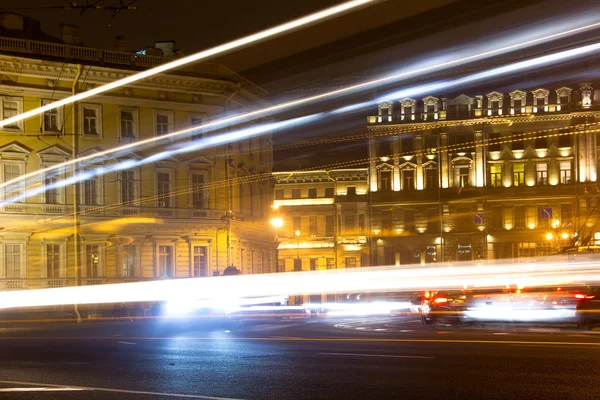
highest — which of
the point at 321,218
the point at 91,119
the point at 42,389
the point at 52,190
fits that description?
the point at 91,119

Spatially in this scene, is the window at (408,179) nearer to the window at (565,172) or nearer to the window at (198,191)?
the window at (565,172)

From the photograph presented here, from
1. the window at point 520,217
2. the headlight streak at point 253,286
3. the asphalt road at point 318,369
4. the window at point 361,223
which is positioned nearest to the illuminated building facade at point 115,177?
the headlight streak at point 253,286

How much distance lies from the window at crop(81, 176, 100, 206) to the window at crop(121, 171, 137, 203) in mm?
1633

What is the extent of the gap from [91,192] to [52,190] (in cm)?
240

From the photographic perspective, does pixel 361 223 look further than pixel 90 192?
Yes

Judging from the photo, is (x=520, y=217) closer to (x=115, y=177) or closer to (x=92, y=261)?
(x=115, y=177)

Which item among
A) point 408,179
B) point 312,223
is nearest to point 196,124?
point 312,223

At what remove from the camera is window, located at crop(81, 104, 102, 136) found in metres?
56.2

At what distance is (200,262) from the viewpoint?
2359 inches

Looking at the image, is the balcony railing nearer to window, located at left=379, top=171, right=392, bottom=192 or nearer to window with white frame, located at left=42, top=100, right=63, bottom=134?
window with white frame, located at left=42, top=100, right=63, bottom=134

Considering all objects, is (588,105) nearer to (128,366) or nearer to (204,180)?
(204,180)

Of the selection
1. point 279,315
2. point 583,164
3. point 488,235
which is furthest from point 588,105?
point 279,315

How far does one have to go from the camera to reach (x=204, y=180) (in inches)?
2381

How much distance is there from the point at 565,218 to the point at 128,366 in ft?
247
